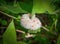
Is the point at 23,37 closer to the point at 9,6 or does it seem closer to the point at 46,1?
the point at 9,6

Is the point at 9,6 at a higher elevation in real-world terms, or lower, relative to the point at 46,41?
higher

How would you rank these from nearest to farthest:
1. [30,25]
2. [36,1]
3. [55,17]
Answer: [36,1]
[30,25]
[55,17]

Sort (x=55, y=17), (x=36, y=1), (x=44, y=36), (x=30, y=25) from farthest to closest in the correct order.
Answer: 1. (x=44, y=36)
2. (x=55, y=17)
3. (x=30, y=25)
4. (x=36, y=1)

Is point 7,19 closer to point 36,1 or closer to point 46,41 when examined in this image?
point 46,41

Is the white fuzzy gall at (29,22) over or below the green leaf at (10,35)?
over

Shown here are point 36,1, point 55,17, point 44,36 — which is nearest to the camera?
point 36,1

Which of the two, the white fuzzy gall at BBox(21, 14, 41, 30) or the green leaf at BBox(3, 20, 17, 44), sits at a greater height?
the white fuzzy gall at BBox(21, 14, 41, 30)

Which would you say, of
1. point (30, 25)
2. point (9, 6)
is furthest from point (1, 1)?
point (30, 25)

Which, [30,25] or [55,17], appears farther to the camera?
[55,17]

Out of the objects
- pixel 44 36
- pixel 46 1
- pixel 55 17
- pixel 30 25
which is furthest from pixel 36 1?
pixel 44 36
